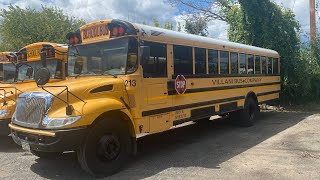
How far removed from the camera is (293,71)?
1439cm

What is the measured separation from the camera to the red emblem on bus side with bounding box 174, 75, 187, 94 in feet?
22.4

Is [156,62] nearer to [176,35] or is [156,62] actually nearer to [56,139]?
[176,35]

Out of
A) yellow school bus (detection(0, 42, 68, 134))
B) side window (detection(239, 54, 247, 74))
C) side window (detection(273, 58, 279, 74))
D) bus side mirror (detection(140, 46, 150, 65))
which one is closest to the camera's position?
bus side mirror (detection(140, 46, 150, 65))

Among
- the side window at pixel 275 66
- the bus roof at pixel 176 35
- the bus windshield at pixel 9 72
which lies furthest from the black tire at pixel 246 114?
the bus windshield at pixel 9 72

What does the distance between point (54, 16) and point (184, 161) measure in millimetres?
25132

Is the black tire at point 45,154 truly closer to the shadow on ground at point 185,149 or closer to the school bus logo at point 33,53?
the shadow on ground at point 185,149

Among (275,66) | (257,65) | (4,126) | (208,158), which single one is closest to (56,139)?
(208,158)

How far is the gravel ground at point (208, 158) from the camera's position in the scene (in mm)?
5434

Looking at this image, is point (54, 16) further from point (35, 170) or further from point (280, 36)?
point (35, 170)

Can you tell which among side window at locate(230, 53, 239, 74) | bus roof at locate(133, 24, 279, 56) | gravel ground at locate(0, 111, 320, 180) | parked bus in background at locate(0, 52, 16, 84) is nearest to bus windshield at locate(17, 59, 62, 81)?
parked bus in background at locate(0, 52, 16, 84)

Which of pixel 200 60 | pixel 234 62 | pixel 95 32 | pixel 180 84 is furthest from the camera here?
pixel 234 62

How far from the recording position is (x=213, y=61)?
8148 mm

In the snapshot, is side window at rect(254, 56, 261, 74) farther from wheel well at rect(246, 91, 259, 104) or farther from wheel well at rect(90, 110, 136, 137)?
wheel well at rect(90, 110, 136, 137)

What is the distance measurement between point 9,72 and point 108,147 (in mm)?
6694
